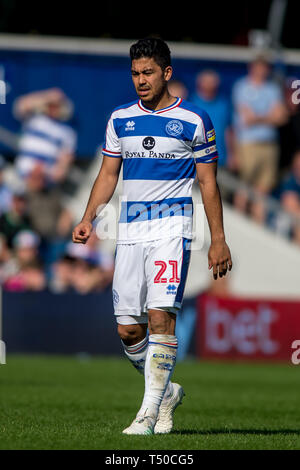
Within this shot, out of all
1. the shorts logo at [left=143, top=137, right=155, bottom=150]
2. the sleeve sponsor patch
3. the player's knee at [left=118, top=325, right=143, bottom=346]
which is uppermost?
the shorts logo at [left=143, top=137, right=155, bottom=150]

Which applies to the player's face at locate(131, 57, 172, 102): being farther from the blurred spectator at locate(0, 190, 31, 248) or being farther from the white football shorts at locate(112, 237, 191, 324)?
the blurred spectator at locate(0, 190, 31, 248)

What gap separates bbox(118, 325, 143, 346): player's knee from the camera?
7883 millimetres

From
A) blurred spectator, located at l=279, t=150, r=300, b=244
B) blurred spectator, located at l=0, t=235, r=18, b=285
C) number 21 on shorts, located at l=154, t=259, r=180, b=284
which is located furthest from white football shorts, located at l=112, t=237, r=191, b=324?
blurred spectator, located at l=279, t=150, r=300, b=244

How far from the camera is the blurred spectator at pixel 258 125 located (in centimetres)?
1995

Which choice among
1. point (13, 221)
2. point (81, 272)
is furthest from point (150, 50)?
point (13, 221)

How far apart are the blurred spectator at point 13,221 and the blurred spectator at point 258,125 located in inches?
168

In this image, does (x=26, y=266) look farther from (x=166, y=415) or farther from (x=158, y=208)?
(x=158, y=208)

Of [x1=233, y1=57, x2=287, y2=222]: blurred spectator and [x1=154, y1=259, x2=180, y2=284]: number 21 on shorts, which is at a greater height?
[x1=233, y1=57, x2=287, y2=222]: blurred spectator

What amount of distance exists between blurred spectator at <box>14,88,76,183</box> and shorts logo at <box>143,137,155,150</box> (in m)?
11.1

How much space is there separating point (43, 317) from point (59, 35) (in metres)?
7.74

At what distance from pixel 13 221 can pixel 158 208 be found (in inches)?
415

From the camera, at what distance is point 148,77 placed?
7.73 meters

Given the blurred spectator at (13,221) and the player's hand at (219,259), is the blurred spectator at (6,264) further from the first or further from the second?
the player's hand at (219,259)

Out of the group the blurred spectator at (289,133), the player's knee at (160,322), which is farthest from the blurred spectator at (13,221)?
the player's knee at (160,322)
